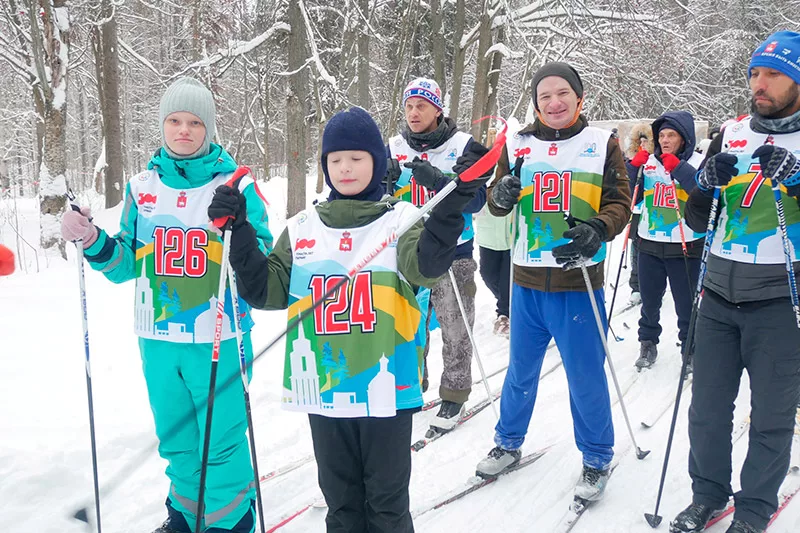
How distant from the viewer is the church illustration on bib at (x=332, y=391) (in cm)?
202

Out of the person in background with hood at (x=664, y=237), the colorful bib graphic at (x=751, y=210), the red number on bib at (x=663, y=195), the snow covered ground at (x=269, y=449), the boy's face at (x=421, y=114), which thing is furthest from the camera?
the red number on bib at (x=663, y=195)

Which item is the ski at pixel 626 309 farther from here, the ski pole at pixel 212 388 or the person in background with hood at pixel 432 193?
the ski pole at pixel 212 388

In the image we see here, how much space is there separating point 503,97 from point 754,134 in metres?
23.3

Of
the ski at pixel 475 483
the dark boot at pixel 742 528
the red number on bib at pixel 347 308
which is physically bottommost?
the ski at pixel 475 483

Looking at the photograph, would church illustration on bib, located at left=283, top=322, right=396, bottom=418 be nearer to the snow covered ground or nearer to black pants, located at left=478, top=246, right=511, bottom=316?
the snow covered ground

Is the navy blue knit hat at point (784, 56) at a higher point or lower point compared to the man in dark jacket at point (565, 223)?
higher

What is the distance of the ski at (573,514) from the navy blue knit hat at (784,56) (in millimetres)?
2269

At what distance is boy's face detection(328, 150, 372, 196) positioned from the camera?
6.86ft

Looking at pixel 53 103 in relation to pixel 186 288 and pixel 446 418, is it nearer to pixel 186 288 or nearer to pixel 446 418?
pixel 186 288

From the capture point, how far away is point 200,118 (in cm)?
258

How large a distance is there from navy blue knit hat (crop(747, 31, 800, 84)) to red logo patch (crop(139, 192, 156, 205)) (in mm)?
2814

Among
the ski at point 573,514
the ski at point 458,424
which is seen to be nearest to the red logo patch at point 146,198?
the ski at point 458,424

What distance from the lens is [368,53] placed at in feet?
53.1

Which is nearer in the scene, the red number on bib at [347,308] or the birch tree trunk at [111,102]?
the red number on bib at [347,308]
